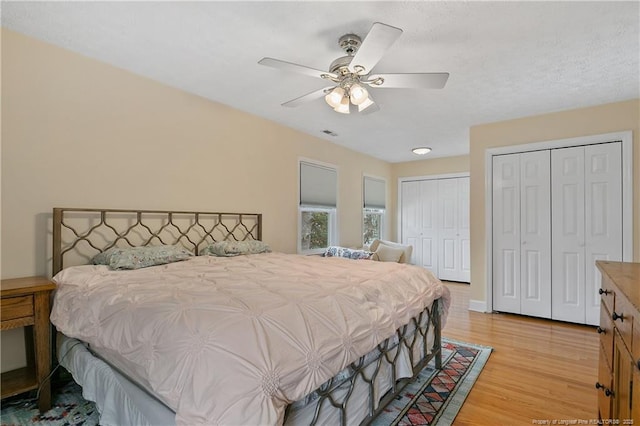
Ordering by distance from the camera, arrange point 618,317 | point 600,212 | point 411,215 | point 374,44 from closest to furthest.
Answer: point 618,317, point 374,44, point 600,212, point 411,215

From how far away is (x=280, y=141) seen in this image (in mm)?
4211

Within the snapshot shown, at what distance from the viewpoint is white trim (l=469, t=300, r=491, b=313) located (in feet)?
13.6

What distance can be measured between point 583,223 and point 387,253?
2502 millimetres

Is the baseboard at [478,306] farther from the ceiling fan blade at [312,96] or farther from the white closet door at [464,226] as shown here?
the ceiling fan blade at [312,96]

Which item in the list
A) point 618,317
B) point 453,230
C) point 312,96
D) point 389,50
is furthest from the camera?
point 453,230

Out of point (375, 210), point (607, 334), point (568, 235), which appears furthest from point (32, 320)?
point (375, 210)

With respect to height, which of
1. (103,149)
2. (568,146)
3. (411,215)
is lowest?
(411,215)

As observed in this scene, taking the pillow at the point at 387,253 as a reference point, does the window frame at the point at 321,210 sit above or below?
above

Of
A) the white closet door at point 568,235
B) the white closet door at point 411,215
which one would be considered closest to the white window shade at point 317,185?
the white closet door at point 411,215

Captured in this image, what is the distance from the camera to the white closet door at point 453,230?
612 centimetres

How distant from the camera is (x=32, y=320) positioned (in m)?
1.89

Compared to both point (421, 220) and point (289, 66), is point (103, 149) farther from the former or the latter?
point (421, 220)

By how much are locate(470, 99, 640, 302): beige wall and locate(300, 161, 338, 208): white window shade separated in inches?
80.9

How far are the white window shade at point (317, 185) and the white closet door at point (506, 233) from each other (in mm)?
2315
